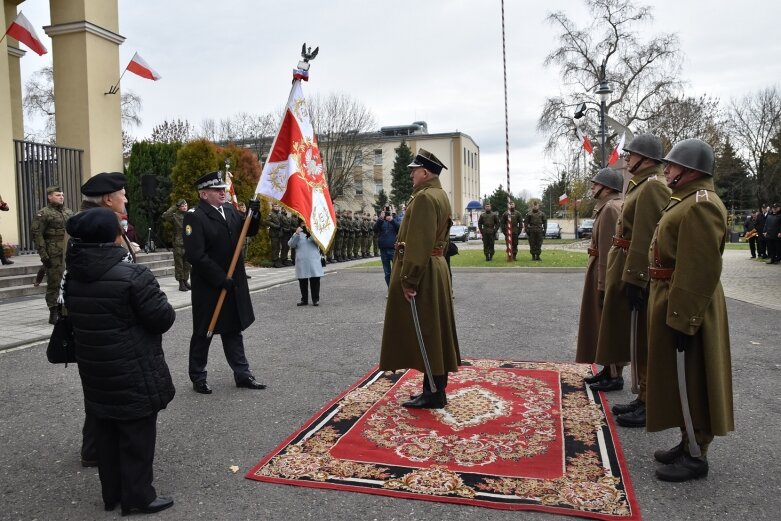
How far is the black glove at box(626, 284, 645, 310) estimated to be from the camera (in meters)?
4.55

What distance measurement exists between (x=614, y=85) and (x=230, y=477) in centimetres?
3921

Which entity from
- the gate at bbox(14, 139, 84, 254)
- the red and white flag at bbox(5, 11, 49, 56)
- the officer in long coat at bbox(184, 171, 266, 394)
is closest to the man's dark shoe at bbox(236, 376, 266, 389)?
the officer in long coat at bbox(184, 171, 266, 394)

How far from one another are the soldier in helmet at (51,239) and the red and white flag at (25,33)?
8196 millimetres

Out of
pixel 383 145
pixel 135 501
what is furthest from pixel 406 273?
pixel 383 145

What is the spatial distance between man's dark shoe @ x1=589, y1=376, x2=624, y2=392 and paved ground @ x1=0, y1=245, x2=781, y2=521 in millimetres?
138

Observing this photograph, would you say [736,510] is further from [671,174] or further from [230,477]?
[230,477]

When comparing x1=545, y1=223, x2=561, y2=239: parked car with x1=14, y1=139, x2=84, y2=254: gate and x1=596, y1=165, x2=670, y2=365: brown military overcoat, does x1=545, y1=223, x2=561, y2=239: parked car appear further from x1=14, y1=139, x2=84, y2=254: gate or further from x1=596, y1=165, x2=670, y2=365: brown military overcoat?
x1=596, y1=165, x2=670, y2=365: brown military overcoat

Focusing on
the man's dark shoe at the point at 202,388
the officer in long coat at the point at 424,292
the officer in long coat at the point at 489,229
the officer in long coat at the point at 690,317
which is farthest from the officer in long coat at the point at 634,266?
the officer in long coat at the point at 489,229

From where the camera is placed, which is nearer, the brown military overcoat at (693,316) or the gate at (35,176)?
the brown military overcoat at (693,316)

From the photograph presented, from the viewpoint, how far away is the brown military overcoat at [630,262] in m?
4.55

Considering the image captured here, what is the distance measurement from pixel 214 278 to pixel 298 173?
2066mm

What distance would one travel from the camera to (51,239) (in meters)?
9.41

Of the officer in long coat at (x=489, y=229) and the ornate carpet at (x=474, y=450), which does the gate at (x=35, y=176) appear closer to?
the officer in long coat at (x=489, y=229)

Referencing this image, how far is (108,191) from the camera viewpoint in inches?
153
